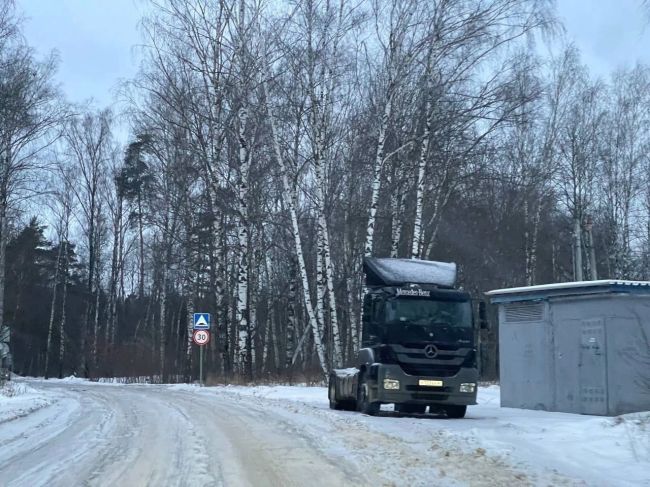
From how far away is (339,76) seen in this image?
32.8 meters

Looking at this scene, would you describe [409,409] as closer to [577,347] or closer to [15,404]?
[577,347]

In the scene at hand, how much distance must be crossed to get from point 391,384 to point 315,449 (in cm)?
644

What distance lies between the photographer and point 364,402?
20.1 metres

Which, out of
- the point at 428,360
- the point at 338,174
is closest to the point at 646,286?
the point at 428,360

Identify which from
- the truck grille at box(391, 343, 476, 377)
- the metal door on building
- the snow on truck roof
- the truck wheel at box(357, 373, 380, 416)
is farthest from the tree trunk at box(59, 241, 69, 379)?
the metal door on building

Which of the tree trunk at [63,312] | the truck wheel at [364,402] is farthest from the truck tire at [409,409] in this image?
the tree trunk at [63,312]

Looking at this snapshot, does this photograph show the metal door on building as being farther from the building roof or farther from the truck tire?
the truck tire

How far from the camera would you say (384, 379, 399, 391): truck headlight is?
749 inches

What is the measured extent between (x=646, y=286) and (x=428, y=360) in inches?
194

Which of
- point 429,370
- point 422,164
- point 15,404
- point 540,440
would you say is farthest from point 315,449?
point 422,164

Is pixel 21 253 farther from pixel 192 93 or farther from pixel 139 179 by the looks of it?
pixel 192 93

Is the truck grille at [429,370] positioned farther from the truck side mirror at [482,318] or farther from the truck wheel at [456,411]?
the truck side mirror at [482,318]

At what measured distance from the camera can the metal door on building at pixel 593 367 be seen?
57.4 feet

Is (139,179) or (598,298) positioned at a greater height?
(139,179)
